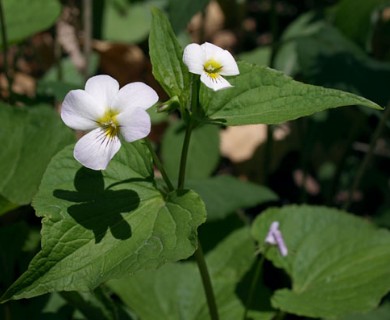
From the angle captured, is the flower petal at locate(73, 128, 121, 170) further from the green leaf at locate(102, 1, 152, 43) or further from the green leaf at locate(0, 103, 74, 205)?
the green leaf at locate(102, 1, 152, 43)

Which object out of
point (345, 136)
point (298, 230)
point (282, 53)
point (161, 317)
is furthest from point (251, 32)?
point (161, 317)

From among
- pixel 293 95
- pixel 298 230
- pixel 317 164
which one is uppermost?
pixel 293 95

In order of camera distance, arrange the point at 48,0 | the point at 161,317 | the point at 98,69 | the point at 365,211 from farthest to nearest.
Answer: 1. the point at 98,69
2. the point at 365,211
3. the point at 48,0
4. the point at 161,317

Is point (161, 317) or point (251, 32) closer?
point (161, 317)

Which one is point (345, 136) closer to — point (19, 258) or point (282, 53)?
point (282, 53)

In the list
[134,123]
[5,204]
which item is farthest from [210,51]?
[5,204]

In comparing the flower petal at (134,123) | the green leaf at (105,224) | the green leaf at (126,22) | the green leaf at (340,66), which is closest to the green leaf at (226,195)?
the green leaf at (340,66)

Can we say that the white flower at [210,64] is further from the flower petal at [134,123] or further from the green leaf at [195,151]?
the green leaf at [195,151]
